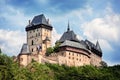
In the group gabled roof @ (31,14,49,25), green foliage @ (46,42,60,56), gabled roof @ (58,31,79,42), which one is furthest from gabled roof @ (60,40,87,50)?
Answer: gabled roof @ (31,14,49,25)

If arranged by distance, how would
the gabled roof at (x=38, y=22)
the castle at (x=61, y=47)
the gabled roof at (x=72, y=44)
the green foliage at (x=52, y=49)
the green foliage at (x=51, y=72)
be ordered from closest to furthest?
1. the green foliage at (x=51, y=72)
2. the castle at (x=61, y=47)
3. the green foliage at (x=52, y=49)
4. the gabled roof at (x=72, y=44)
5. the gabled roof at (x=38, y=22)

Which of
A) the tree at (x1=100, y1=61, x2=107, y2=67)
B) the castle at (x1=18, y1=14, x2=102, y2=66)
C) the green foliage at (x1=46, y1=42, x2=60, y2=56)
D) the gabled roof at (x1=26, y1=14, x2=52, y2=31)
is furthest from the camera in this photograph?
the tree at (x1=100, y1=61, x2=107, y2=67)

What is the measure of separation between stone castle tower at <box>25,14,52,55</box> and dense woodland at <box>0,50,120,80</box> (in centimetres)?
1654

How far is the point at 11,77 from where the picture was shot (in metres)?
87.2

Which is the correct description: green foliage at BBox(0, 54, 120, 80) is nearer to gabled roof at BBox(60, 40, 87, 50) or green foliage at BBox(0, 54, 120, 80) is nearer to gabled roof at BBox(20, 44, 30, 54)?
gabled roof at BBox(20, 44, 30, 54)

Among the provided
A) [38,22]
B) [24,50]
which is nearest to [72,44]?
[38,22]

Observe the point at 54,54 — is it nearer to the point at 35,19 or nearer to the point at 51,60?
the point at 51,60

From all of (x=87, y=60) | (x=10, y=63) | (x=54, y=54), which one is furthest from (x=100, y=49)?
(x=10, y=63)

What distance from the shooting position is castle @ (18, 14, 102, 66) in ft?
387

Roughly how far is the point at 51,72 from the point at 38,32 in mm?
27559

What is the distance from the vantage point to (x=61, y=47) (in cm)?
12288

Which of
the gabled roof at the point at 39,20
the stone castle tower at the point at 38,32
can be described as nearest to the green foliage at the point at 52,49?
the stone castle tower at the point at 38,32

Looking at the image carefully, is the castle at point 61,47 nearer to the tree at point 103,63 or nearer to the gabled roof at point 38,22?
the gabled roof at point 38,22

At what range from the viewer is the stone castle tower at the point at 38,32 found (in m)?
131
